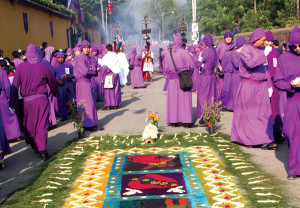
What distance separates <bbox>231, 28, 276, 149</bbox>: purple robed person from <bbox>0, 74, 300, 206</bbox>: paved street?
0.80 feet

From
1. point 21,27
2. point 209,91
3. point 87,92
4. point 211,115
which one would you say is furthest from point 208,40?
point 21,27

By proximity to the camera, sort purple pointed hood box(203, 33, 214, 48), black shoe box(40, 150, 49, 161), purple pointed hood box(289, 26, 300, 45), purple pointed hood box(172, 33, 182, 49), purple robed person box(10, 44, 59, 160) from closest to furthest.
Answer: purple pointed hood box(289, 26, 300, 45), purple robed person box(10, 44, 59, 160), black shoe box(40, 150, 49, 161), purple pointed hood box(172, 33, 182, 49), purple pointed hood box(203, 33, 214, 48)

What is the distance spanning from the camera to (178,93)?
10078mm

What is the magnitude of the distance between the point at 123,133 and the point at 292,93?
4.64 metres

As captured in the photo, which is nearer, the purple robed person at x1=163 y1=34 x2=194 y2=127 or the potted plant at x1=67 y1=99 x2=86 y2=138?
the potted plant at x1=67 y1=99 x2=86 y2=138

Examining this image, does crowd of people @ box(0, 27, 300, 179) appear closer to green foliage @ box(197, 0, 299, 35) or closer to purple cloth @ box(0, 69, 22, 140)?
purple cloth @ box(0, 69, 22, 140)

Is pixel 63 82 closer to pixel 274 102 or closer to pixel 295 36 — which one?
pixel 274 102

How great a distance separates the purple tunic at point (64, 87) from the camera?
11.9 m

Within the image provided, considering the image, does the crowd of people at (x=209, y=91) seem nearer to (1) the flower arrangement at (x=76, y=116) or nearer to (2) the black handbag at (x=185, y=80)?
(2) the black handbag at (x=185, y=80)

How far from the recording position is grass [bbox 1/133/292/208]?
5.50 meters

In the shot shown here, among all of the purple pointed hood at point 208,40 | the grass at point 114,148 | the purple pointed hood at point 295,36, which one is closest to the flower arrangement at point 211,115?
the grass at point 114,148

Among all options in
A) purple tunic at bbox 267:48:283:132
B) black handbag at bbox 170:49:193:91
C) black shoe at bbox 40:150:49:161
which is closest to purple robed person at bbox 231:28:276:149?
purple tunic at bbox 267:48:283:132

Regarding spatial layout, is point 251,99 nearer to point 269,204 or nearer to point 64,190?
point 269,204

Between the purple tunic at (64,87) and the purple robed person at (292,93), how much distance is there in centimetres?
714
